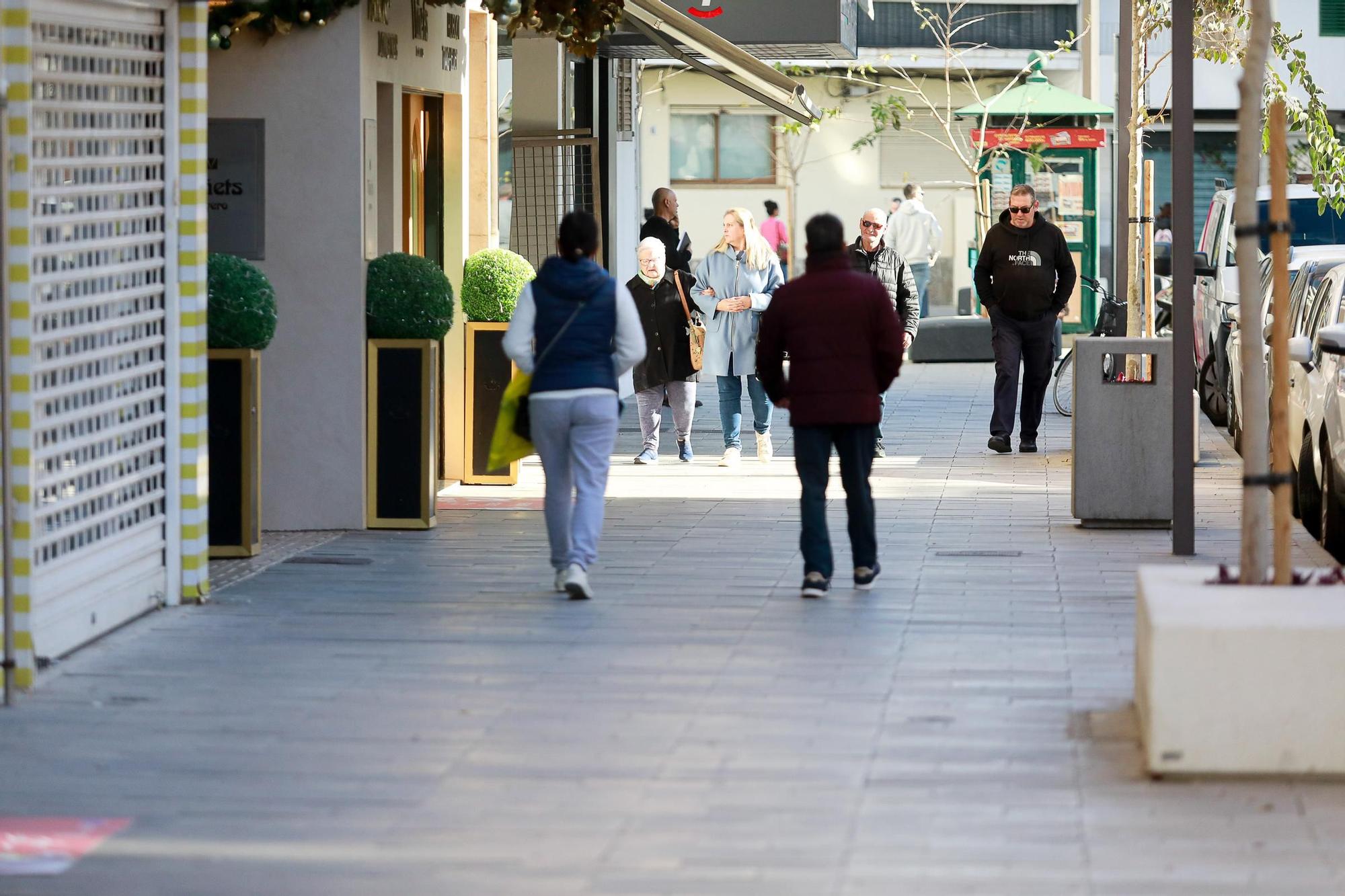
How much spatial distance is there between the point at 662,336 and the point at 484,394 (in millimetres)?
1773

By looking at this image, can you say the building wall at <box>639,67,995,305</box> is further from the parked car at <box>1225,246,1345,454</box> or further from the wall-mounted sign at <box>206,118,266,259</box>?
the wall-mounted sign at <box>206,118,266,259</box>

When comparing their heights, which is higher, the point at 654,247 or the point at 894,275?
the point at 654,247

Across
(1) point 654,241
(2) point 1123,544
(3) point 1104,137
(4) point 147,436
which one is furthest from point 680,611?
(3) point 1104,137

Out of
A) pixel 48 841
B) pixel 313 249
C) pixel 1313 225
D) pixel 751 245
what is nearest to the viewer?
pixel 48 841

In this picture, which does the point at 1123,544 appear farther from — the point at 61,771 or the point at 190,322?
the point at 61,771

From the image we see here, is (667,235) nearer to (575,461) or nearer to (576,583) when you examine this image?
(575,461)

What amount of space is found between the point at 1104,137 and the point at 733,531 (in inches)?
704

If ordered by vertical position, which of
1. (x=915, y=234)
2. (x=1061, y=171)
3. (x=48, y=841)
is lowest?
(x=48, y=841)

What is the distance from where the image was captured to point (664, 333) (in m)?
15.4

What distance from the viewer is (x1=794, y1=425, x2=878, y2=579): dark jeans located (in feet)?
31.7

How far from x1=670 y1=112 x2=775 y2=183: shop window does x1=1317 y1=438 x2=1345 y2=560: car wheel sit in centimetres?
2922

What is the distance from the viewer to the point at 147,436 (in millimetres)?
9438

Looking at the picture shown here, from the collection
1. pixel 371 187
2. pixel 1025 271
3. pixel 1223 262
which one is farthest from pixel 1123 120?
pixel 371 187

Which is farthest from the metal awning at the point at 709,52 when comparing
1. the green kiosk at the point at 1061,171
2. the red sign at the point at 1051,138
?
the green kiosk at the point at 1061,171
